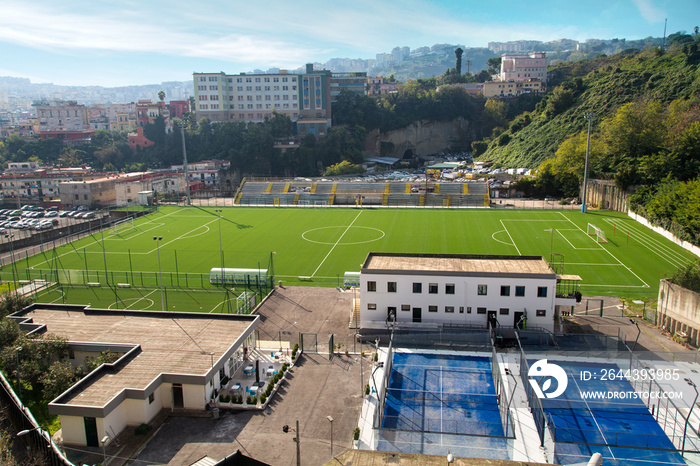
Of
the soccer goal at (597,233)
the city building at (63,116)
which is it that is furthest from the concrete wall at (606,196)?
the city building at (63,116)

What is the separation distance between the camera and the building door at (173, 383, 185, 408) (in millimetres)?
22969

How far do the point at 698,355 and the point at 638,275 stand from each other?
17.2 metres

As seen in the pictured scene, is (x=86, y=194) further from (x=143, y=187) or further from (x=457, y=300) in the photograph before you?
(x=457, y=300)

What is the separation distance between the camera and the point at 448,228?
59.9 metres

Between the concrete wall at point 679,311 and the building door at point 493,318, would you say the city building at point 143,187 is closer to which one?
the building door at point 493,318

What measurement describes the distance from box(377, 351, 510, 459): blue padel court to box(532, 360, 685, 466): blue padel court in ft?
8.39

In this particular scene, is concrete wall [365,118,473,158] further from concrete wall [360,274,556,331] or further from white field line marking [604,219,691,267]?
concrete wall [360,274,556,331]

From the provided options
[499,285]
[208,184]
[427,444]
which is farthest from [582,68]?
[427,444]

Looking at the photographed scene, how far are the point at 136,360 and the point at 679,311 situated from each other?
1237 inches

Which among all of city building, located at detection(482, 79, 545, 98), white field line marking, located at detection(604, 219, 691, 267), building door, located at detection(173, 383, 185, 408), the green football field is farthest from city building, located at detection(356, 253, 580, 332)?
city building, located at detection(482, 79, 545, 98)

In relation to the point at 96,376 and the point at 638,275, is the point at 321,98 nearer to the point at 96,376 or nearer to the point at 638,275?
the point at 638,275

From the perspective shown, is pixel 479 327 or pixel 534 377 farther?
pixel 479 327

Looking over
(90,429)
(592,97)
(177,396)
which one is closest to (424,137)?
(592,97)

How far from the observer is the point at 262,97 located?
132750 mm
